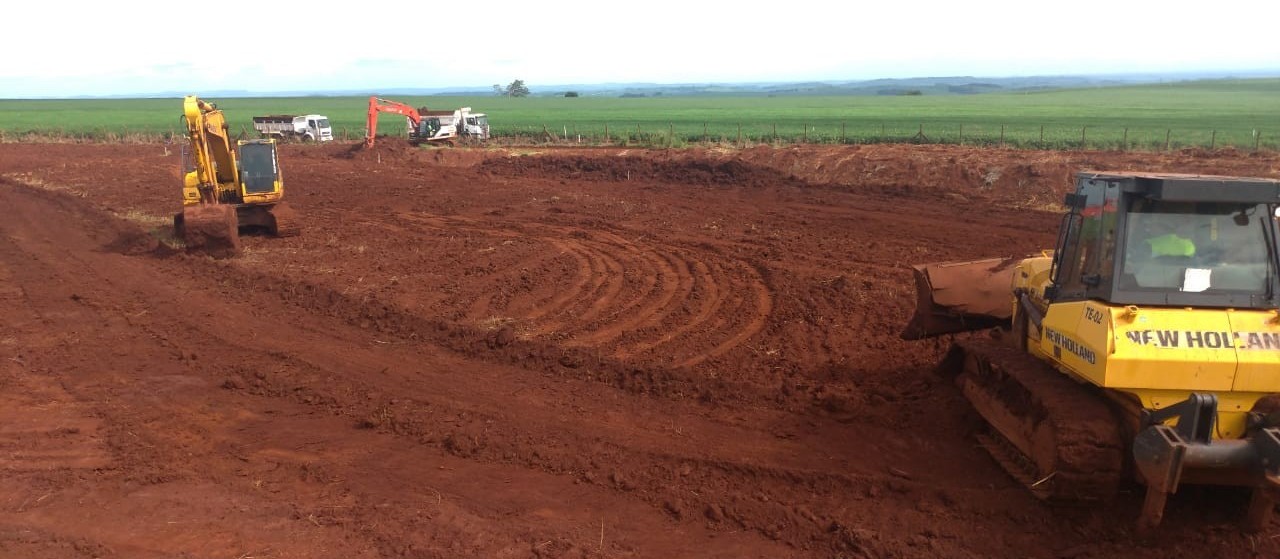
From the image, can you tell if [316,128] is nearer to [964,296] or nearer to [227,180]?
[227,180]

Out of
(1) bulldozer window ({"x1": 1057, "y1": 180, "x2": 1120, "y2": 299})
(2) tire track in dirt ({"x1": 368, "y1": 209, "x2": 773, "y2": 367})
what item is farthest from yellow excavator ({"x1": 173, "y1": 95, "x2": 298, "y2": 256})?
(1) bulldozer window ({"x1": 1057, "y1": 180, "x2": 1120, "y2": 299})

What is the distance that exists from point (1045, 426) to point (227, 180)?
59.6 feet

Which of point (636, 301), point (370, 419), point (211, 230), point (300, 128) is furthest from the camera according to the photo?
point (300, 128)

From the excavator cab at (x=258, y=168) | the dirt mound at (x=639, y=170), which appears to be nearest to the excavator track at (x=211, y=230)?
the excavator cab at (x=258, y=168)

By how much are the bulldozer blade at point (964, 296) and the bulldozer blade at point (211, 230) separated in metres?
13.6

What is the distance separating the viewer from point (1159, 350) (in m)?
5.53

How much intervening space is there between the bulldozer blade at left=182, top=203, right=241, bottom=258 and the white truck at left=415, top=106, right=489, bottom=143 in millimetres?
27124

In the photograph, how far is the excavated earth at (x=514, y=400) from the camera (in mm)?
6238

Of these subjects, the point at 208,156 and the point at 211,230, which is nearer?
the point at 211,230

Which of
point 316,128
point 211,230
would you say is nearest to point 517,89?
point 316,128

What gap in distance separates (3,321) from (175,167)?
2451cm

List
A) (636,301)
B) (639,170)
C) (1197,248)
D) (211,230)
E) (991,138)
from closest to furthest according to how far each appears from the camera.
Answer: (1197,248) < (636,301) < (211,230) < (639,170) < (991,138)

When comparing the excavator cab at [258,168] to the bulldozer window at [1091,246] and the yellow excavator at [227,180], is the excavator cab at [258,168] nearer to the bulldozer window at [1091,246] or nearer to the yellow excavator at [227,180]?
the yellow excavator at [227,180]

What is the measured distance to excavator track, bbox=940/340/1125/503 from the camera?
5723 millimetres
